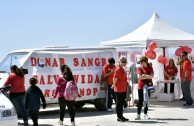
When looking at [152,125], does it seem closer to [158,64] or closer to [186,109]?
[186,109]

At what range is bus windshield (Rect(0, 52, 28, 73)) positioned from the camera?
47.1 feet

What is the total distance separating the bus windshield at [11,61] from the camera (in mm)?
14352

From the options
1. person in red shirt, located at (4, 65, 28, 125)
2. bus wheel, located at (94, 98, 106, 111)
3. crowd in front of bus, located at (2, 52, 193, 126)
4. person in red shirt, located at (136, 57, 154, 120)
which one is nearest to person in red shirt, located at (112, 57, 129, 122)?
crowd in front of bus, located at (2, 52, 193, 126)

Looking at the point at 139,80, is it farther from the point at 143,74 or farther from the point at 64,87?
the point at 64,87

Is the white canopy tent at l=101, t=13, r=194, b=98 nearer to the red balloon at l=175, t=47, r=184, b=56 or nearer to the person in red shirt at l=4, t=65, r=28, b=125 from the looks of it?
the red balloon at l=175, t=47, r=184, b=56

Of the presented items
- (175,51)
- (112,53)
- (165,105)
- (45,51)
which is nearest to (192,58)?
(175,51)

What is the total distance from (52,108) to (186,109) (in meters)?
4.77

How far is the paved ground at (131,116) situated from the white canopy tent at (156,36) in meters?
2.28

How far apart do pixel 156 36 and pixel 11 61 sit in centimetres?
595

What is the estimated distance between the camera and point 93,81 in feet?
51.2

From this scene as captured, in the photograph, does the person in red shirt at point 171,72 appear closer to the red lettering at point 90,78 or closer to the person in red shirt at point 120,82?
the red lettering at point 90,78

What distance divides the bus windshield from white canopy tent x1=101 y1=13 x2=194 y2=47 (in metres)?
5.05

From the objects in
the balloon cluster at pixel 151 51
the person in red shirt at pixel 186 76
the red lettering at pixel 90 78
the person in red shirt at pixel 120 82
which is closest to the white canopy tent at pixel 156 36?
the balloon cluster at pixel 151 51

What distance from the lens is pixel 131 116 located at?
14266mm
